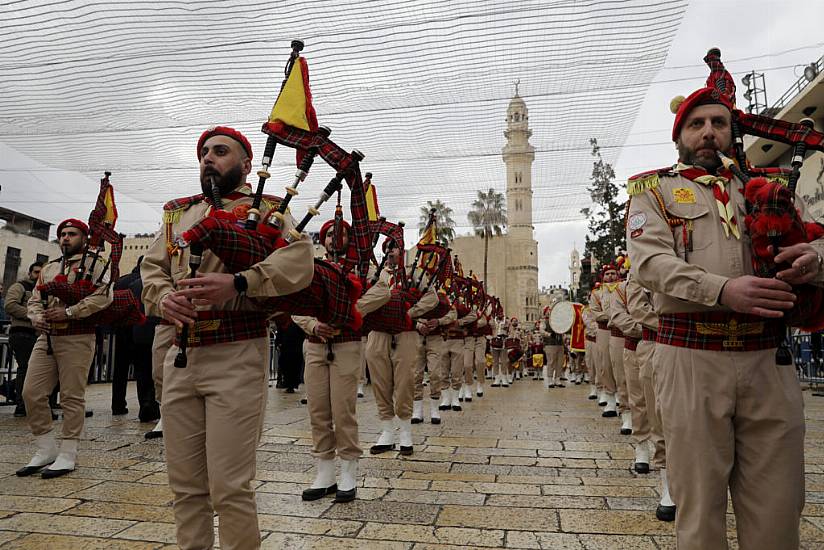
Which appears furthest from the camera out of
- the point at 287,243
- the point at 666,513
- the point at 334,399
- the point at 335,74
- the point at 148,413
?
the point at 335,74

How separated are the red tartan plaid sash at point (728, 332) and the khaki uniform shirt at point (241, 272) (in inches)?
63.2

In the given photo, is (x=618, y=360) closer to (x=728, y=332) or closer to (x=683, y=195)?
(x=683, y=195)

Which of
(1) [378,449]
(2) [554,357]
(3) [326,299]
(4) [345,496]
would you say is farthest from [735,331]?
(2) [554,357]

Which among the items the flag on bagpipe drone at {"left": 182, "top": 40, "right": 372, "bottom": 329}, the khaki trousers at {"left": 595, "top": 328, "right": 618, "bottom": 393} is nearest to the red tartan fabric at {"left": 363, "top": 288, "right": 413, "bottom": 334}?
the flag on bagpipe drone at {"left": 182, "top": 40, "right": 372, "bottom": 329}

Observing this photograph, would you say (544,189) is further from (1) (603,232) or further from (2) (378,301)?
(1) (603,232)

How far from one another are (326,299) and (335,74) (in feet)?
21.1

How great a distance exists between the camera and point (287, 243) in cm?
273

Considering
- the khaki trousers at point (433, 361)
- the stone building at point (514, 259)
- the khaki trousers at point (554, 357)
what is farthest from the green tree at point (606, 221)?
the stone building at point (514, 259)

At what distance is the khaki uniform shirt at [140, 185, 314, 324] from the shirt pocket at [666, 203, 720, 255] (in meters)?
1.59

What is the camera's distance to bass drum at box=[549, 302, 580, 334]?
15.1 m

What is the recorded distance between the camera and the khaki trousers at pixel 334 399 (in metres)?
4.62

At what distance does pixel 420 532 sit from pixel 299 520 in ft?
2.75

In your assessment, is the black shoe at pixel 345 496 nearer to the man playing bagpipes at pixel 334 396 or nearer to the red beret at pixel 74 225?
the man playing bagpipes at pixel 334 396

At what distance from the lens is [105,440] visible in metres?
6.54
